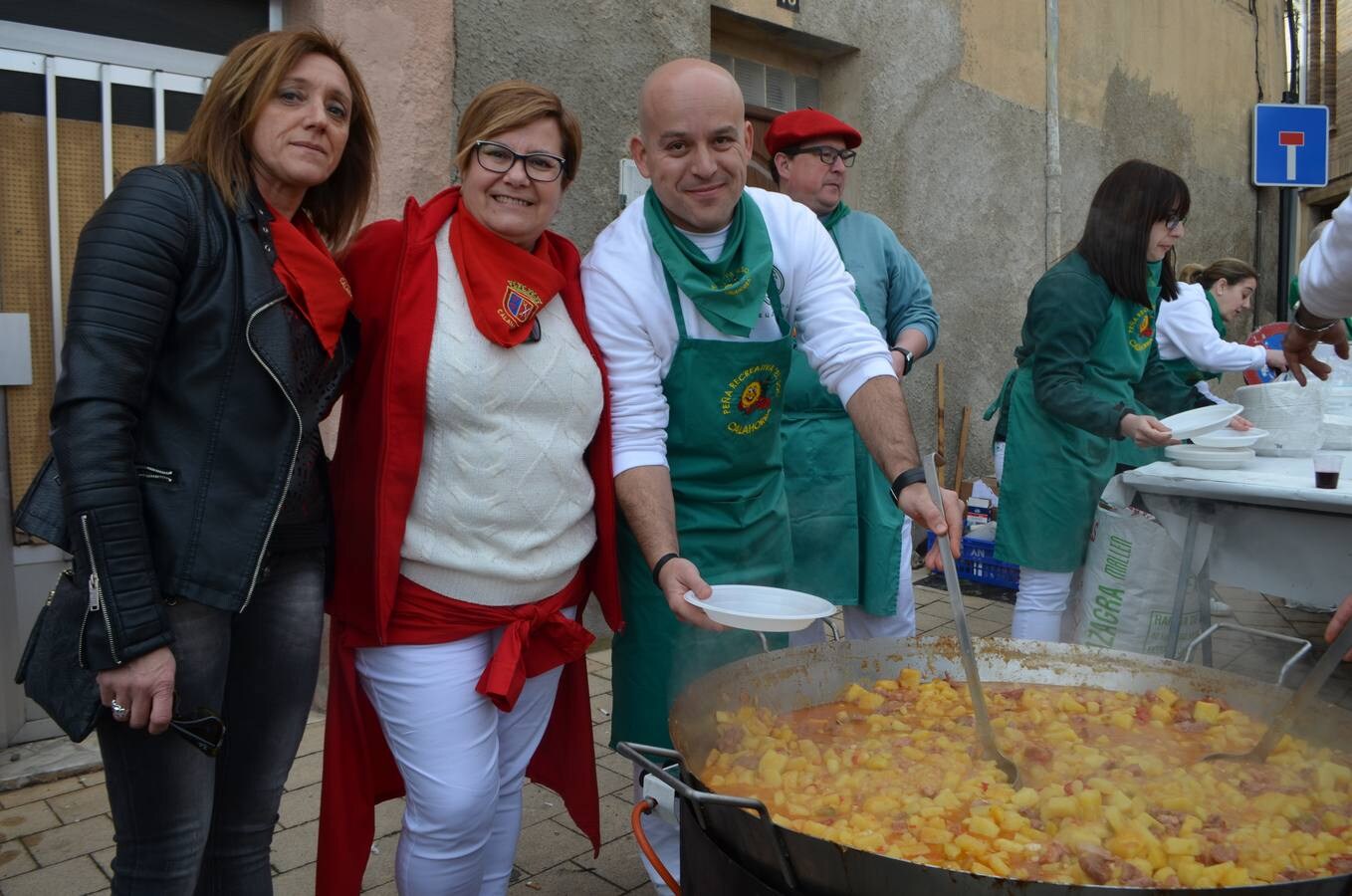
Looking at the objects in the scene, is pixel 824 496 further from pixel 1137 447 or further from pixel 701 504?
pixel 1137 447

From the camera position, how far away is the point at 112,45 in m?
3.54

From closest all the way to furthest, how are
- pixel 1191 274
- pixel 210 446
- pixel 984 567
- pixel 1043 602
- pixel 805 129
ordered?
1. pixel 210 446
2. pixel 805 129
3. pixel 1043 602
4. pixel 984 567
5. pixel 1191 274

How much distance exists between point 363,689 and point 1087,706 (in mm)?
1563

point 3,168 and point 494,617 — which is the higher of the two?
point 3,168

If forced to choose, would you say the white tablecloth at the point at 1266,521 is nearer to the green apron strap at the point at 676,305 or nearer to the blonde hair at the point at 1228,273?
the green apron strap at the point at 676,305

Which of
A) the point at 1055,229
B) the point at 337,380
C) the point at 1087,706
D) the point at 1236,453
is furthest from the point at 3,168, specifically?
the point at 1055,229

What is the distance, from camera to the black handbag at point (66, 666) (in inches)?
64.4

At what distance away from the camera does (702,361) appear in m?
2.32

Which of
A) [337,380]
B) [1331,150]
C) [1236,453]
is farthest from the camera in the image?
[1331,150]

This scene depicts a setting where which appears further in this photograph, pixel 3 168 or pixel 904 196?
pixel 904 196

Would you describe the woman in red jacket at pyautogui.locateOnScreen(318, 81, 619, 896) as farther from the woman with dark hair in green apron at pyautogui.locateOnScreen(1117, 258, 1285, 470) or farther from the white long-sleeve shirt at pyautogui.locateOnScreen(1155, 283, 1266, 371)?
the white long-sleeve shirt at pyautogui.locateOnScreen(1155, 283, 1266, 371)

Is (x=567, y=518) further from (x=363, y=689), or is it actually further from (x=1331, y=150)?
(x=1331, y=150)

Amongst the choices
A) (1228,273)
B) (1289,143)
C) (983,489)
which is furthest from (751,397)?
(1289,143)

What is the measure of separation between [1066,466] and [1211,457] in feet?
1.57
